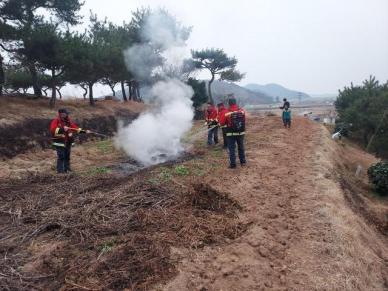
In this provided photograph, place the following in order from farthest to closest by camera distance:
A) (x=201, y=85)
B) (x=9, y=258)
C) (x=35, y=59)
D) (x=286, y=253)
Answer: (x=201, y=85)
(x=35, y=59)
(x=286, y=253)
(x=9, y=258)

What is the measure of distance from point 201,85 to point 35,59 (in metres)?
14.0

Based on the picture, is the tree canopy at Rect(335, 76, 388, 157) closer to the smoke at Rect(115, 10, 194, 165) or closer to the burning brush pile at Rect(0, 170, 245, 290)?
the smoke at Rect(115, 10, 194, 165)

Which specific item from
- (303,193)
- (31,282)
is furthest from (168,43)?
(31,282)

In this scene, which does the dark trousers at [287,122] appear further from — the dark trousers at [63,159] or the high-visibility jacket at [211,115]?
the dark trousers at [63,159]

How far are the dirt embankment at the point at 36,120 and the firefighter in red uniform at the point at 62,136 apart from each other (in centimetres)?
398

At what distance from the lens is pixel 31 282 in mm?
4867

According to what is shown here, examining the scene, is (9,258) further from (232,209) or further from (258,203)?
(258,203)

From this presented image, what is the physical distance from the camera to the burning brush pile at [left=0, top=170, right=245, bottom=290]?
4.96m

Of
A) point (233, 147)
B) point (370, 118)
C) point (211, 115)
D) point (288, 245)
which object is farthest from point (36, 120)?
point (370, 118)

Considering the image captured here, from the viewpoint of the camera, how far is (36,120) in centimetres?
1833

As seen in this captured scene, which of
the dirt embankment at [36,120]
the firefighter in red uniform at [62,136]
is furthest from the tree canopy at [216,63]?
the firefighter in red uniform at [62,136]

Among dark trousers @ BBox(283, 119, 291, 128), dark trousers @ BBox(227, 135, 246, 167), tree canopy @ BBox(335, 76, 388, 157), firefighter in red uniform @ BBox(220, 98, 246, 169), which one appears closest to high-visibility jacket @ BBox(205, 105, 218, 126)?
dark trousers @ BBox(227, 135, 246, 167)

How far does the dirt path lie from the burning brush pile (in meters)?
0.37

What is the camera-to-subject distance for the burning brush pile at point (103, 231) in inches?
195
